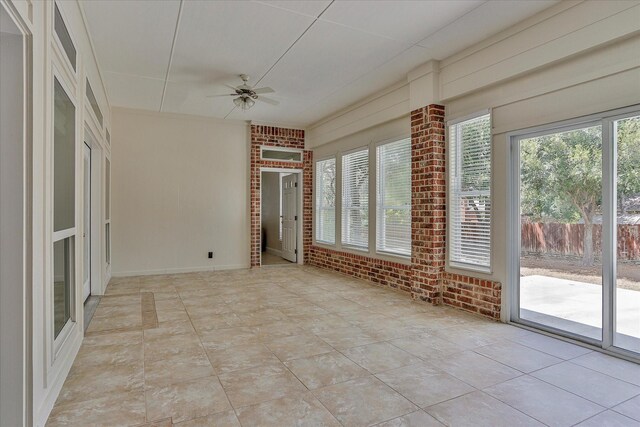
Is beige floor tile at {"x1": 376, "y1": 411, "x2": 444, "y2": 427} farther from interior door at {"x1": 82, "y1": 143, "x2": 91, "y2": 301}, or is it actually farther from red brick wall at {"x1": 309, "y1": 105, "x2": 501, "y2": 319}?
interior door at {"x1": 82, "y1": 143, "x2": 91, "y2": 301}

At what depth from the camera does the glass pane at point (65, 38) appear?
244 centimetres

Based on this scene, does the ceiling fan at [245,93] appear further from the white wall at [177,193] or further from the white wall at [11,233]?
the white wall at [11,233]

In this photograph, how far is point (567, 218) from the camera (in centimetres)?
333

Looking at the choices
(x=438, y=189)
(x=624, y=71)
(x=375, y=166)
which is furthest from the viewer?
(x=375, y=166)

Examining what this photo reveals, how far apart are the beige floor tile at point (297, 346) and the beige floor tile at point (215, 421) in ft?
2.76

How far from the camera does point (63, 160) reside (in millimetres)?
2594

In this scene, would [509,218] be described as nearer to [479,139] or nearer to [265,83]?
[479,139]

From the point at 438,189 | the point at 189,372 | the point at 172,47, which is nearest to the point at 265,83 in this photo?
the point at 172,47

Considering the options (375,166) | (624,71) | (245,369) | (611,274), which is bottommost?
(245,369)

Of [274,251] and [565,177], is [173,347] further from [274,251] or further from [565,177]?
[274,251]

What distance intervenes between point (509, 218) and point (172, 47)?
404 centimetres

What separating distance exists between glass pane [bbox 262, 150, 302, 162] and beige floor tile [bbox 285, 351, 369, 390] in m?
5.32

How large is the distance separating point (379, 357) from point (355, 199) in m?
3.82

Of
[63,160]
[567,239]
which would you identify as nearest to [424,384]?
[567,239]
